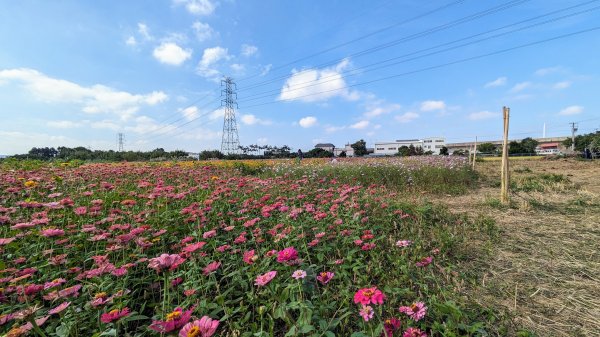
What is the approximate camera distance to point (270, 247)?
2305 millimetres

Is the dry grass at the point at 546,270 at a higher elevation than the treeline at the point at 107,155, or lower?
lower

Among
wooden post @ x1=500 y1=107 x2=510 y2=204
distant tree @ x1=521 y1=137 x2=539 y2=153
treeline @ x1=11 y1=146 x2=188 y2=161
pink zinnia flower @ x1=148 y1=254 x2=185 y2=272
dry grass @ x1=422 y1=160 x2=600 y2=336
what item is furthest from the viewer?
distant tree @ x1=521 y1=137 x2=539 y2=153

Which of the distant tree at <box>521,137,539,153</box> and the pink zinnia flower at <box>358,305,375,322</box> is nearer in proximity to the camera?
the pink zinnia flower at <box>358,305,375,322</box>

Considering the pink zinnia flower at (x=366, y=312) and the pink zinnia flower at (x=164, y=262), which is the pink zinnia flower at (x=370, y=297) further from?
the pink zinnia flower at (x=164, y=262)

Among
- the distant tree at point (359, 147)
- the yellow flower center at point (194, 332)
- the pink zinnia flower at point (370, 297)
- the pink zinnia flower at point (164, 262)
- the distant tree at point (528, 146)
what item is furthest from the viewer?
the distant tree at point (359, 147)

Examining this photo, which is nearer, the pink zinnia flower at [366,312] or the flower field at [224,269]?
the pink zinnia flower at [366,312]

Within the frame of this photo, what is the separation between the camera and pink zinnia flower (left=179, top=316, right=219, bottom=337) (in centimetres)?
84

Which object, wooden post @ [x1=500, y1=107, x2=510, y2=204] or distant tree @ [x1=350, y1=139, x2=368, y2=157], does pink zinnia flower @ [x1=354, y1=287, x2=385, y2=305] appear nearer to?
wooden post @ [x1=500, y1=107, x2=510, y2=204]

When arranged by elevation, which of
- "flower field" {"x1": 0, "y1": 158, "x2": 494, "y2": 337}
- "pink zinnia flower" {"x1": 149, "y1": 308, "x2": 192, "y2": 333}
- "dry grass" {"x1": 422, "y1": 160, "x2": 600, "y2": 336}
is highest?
"pink zinnia flower" {"x1": 149, "y1": 308, "x2": 192, "y2": 333}

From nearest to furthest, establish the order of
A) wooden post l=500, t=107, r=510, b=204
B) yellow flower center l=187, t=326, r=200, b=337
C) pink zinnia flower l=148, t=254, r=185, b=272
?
yellow flower center l=187, t=326, r=200, b=337 < pink zinnia flower l=148, t=254, r=185, b=272 < wooden post l=500, t=107, r=510, b=204

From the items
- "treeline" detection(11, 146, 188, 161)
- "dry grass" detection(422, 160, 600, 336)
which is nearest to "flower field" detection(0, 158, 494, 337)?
"dry grass" detection(422, 160, 600, 336)

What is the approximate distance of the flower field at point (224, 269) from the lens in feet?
4.17

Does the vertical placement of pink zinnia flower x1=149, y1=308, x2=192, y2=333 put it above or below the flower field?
above

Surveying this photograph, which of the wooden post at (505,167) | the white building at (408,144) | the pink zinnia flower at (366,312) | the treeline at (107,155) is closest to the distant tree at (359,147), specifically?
the white building at (408,144)
